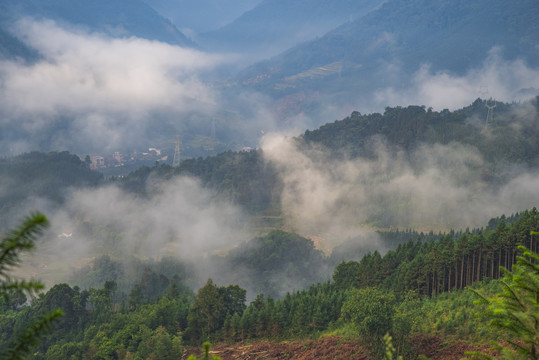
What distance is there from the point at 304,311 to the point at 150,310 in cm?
2267

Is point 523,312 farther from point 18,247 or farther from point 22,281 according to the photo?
point 18,247

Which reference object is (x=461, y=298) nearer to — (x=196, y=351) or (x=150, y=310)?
(x=196, y=351)

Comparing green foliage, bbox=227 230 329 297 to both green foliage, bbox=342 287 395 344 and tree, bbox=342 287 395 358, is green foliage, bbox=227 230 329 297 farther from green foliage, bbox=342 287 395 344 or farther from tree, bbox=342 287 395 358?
tree, bbox=342 287 395 358

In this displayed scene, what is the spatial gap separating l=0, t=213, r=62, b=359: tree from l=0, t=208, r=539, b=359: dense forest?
3634cm

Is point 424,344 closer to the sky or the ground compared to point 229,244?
closer to the ground

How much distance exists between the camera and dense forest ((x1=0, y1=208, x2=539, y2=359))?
45250 millimetres

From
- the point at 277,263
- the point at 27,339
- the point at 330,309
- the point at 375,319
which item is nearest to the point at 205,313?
the point at 330,309

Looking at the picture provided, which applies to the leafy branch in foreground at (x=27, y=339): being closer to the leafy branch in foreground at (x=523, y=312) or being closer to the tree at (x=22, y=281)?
the tree at (x=22, y=281)

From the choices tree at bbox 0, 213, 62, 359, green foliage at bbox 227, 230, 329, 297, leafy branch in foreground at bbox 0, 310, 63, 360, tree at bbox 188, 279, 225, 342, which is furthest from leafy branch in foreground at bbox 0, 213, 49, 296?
green foliage at bbox 227, 230, 329, 297

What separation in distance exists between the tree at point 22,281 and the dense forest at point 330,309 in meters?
36.3

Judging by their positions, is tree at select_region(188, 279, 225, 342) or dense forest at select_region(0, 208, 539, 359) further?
tree at select_region(188, 279, 225, 342)

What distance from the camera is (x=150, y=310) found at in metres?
68.1

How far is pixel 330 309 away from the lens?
5984 centimetres

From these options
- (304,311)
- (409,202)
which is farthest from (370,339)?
(409,202)
